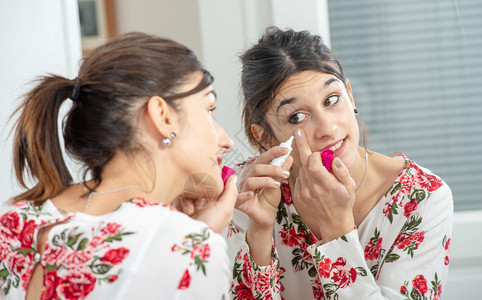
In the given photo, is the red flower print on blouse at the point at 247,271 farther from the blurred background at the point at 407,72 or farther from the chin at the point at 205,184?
the blurred background at the point at 407,72

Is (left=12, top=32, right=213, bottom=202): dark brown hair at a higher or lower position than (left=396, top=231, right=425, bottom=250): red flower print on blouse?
higher

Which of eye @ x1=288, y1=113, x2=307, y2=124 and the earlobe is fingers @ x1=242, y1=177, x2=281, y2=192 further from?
the earlobe

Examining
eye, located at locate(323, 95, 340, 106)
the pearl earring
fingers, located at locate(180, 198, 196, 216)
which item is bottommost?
fingers, located at locate(180, 198, 196, 216)

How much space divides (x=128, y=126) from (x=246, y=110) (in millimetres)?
491

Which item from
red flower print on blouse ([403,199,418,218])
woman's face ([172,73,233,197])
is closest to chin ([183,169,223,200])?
woman's face ([172,73,233,197])

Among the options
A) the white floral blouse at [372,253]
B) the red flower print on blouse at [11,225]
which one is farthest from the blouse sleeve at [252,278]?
the red flower print on blouse at [11,225]

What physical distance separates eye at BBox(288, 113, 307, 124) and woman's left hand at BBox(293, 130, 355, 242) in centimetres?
6

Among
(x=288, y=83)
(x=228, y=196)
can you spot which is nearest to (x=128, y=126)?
(x=228, y=196)

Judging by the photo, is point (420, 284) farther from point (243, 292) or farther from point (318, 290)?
point (243, 292)

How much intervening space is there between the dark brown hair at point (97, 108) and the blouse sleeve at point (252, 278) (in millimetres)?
446

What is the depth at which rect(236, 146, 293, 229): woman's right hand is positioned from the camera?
117 centimetres

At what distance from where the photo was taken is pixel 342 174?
3.74 feet

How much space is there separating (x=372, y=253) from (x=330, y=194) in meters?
0.19

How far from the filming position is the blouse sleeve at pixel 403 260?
1101mm
